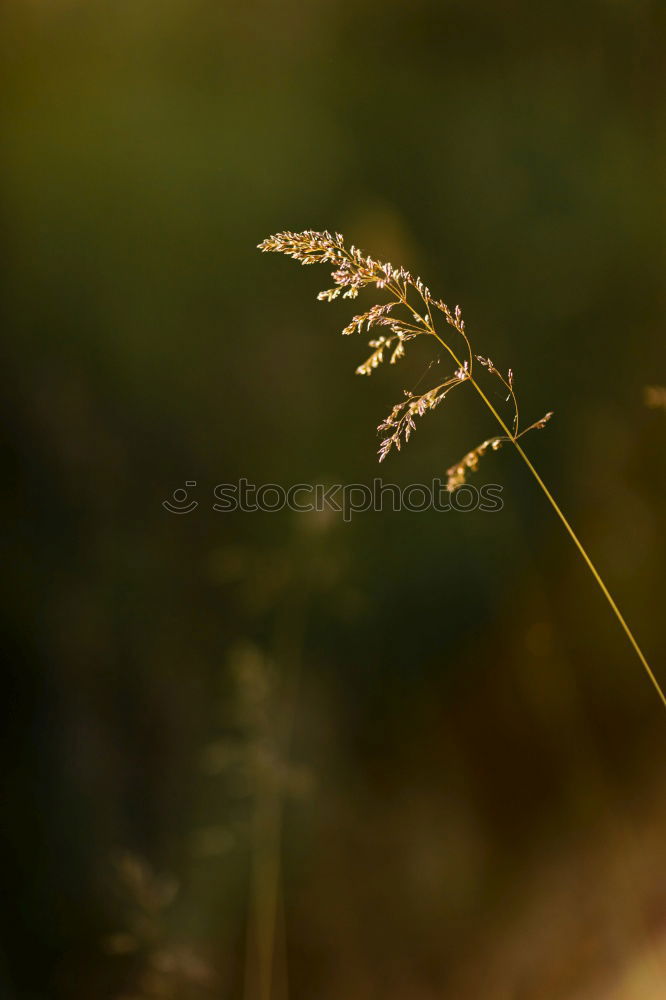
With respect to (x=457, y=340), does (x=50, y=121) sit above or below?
above

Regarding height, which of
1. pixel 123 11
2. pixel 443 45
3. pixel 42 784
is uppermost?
pixel 123 11

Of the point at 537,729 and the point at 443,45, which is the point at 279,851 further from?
the point at 443,45

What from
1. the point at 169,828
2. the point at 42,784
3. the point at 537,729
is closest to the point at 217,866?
the point at 169,828

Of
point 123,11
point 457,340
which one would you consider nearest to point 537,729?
point 457,340
